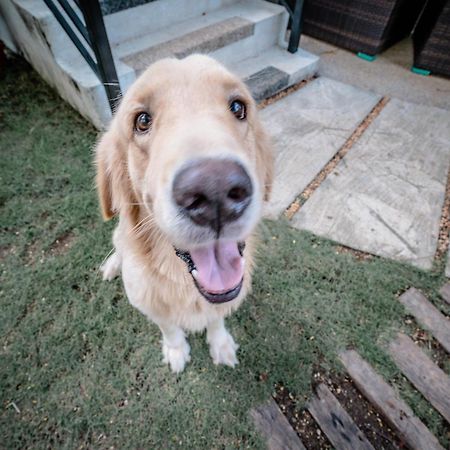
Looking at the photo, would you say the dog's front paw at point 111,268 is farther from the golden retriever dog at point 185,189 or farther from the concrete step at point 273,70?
the concrete step at point 273,70

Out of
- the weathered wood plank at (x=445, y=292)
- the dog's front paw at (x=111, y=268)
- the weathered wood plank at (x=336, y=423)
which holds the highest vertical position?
the dog's front paw at (x=111, y=268)

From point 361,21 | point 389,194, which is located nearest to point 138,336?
point 389,194

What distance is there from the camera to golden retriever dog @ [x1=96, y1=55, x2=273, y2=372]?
38.5 inches

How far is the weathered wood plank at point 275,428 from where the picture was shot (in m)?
1.81

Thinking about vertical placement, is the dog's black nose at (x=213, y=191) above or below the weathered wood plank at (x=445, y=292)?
above

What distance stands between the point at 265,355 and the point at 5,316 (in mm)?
1931

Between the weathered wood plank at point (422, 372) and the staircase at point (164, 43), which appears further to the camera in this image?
the staircase at point (164, 43)

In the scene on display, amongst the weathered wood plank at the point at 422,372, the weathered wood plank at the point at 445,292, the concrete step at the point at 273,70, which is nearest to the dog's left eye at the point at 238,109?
the weathered wood plank at the point at 422,372

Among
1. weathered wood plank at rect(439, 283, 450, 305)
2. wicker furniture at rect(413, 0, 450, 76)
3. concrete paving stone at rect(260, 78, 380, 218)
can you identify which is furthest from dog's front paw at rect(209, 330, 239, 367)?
wicker furniture at rect(413, 0, 450, 76)

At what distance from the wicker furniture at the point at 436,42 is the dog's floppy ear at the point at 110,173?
503 centimetres

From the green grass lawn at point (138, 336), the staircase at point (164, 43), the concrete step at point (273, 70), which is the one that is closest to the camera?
the green grass lawn at point (138, 336)

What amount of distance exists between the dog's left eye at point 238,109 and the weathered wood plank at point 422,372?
1.90 metres

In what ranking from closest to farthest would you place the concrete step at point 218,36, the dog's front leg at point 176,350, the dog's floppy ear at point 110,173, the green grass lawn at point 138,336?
1. the dog's floppy ear at point 110,173
2. the green grass lawn at point 138,336
3. the dog's front leg at point 176,350
4. the concrete step at point 218,36

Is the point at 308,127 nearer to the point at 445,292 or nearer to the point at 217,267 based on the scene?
the point at 445,292
